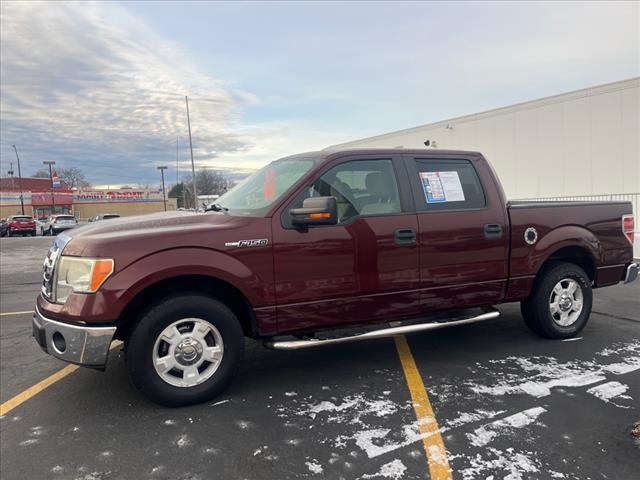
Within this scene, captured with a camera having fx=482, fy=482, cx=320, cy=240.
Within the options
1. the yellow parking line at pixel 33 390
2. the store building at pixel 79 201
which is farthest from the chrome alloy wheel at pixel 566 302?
the store building at pixel 79 201

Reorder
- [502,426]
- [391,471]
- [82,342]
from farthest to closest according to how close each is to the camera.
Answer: [82,342]
[502,426]
[391,471]

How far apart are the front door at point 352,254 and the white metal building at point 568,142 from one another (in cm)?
787

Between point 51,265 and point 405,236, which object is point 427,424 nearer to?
point 405,236

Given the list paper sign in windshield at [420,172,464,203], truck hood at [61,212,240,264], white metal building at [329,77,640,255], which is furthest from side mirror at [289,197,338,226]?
white metal building at [329,77,640,255]

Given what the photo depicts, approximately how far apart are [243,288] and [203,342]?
1.62 ft

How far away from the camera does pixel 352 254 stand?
3.94m

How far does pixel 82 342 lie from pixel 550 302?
429 centimetres

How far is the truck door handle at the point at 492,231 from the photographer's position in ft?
14.8

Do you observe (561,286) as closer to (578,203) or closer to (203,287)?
(578,203)

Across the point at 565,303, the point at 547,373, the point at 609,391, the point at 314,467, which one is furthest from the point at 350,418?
the point at 565,303

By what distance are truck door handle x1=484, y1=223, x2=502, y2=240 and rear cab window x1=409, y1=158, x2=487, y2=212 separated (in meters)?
0.20

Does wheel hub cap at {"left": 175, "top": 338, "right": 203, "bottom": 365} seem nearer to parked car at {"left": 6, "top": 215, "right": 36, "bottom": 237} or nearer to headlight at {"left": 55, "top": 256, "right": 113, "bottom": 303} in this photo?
headlight at {"left": 55, "top": 256, "right": 113, "bottom": 303}

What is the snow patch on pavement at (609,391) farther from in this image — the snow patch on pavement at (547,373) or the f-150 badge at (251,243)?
the f-150 badge at (251,243)

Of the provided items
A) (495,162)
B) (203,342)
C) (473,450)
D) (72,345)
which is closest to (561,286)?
(473,450)
